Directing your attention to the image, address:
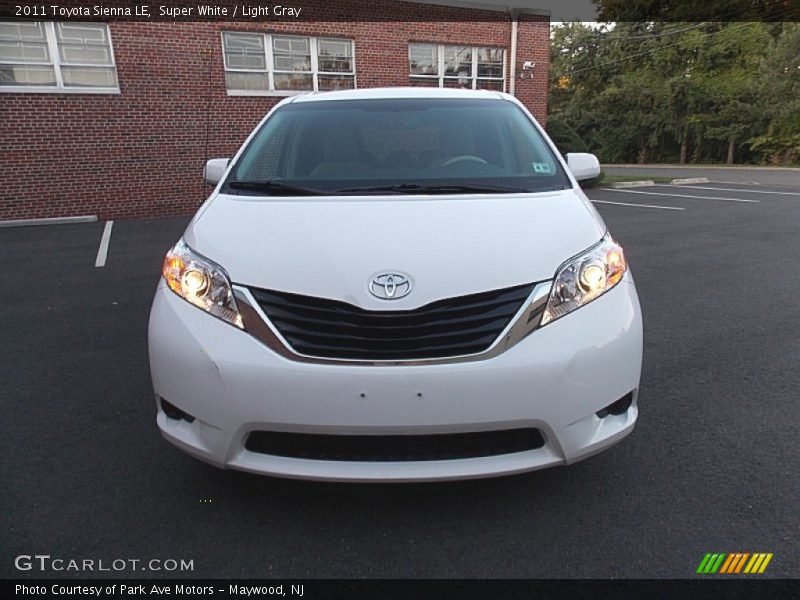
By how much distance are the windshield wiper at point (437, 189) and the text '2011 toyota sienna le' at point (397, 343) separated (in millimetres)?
261

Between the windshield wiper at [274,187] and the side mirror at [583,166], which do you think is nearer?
the windshield wiper at [274,187]

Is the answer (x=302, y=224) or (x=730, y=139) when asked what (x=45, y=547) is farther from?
(x=730, y=139)

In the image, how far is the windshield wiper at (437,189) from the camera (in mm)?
2635

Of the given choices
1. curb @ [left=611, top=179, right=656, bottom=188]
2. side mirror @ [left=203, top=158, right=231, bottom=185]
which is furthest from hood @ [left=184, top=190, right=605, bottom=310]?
curb @ [left=611, top=179, right=656, bottom=188]

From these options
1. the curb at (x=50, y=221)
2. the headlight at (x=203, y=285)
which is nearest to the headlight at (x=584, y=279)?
the headlight at (x=203, y=285)

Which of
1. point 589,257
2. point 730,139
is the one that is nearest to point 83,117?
point 589,257

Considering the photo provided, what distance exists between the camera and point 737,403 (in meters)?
3.15

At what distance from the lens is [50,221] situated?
34.9ft

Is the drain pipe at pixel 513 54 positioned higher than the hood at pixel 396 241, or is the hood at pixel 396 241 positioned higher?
the drain pipe at pixel 513 54

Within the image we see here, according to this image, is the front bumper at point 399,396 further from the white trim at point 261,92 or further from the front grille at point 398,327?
the white trim at point 261,92

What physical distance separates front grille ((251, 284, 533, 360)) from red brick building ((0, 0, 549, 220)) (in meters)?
10.4

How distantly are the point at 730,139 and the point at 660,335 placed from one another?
1443 inches

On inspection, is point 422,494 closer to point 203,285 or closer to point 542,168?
point 203,285

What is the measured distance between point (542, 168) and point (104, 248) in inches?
274
